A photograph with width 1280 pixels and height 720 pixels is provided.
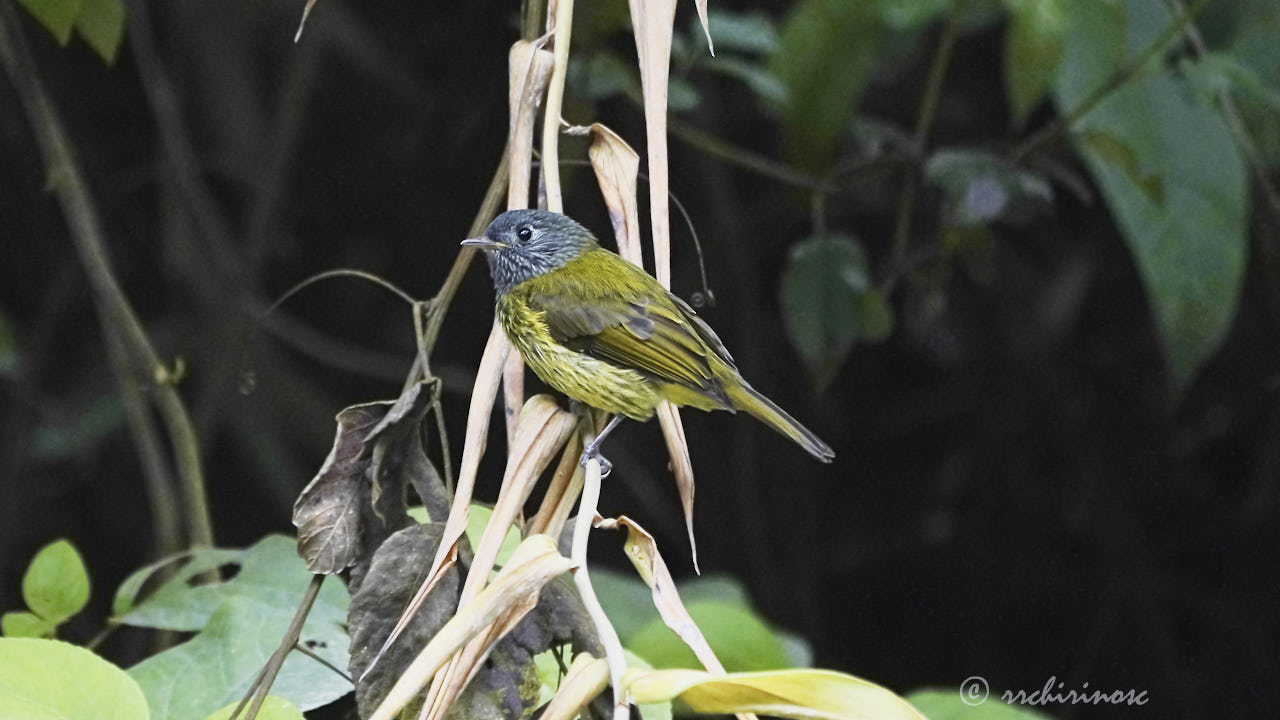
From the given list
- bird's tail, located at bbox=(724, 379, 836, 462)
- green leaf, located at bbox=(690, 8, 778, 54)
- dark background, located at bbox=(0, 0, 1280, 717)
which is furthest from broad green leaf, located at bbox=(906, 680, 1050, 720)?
dark background, located at bbox=(0, 0, 1280, 717)

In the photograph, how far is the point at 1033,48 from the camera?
2.76 meters

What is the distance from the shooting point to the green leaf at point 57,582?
1674 millimetres

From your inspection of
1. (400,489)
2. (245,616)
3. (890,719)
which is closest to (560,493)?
(400,489)

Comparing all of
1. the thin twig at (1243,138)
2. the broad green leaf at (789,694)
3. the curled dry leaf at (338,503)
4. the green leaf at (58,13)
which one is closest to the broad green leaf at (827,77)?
the thin twig at (1243,138)

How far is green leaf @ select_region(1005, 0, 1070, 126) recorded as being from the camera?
8.97 feet

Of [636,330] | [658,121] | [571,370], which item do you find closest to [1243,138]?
[636,330]

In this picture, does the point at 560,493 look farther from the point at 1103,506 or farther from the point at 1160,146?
the point at 1103,506

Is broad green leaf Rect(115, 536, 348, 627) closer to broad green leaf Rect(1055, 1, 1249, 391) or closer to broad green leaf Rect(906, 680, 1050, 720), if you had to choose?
broad green leaf Rect(906, 680, 1050, 720)

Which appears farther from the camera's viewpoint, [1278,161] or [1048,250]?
[1048,250]

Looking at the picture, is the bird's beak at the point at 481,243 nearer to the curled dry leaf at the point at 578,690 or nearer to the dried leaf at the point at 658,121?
the dried leaf at the point at 658,121

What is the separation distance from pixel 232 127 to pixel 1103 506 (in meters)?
2.70

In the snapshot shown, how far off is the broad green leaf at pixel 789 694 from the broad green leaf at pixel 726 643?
107 cm

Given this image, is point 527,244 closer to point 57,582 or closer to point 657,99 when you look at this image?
point 657,99

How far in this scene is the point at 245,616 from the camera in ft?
5.11
